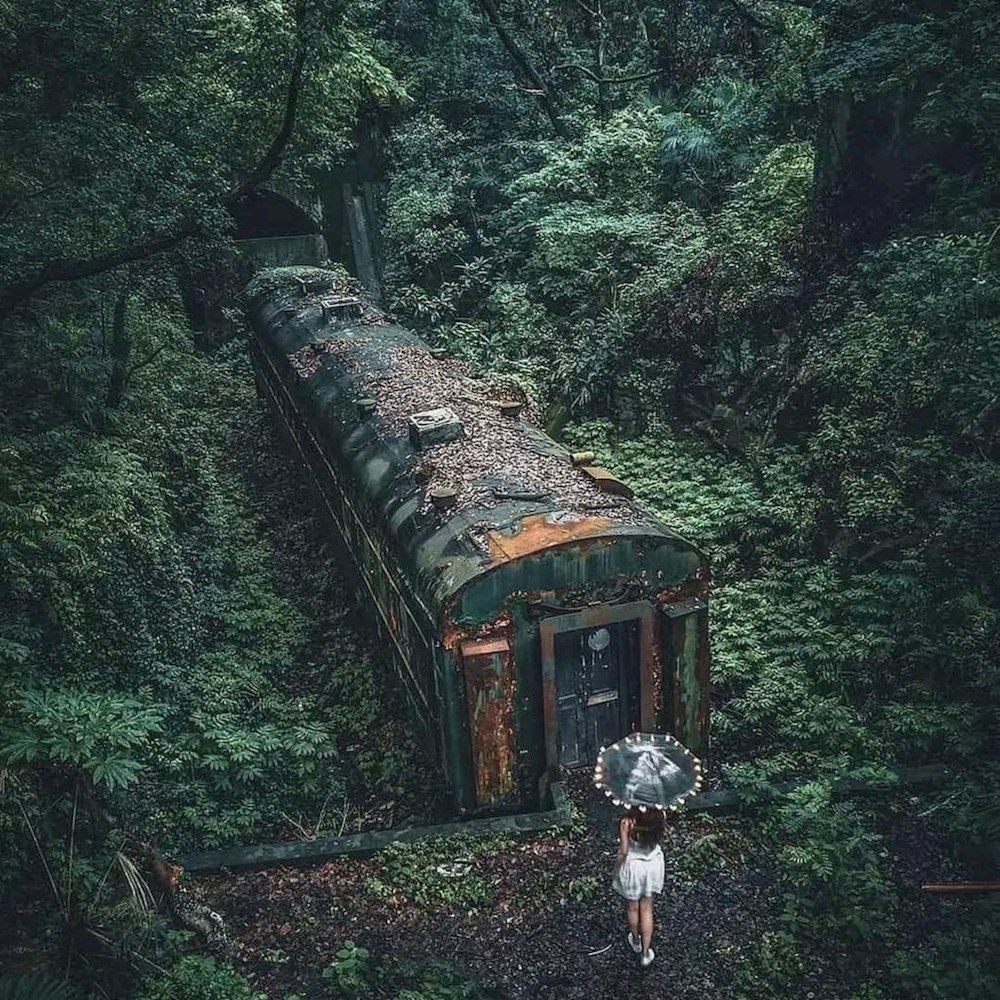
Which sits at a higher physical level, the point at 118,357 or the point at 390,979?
the point at 118,357

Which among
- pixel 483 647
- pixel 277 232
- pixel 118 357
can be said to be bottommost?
pixel 483 647

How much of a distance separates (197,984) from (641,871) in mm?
2998

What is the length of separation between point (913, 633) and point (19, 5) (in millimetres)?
10854

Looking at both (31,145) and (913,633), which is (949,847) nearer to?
(913,633)

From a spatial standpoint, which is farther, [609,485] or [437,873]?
[609,485]

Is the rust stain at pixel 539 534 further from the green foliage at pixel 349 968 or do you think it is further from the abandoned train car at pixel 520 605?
the green foliage at pixel 349 968

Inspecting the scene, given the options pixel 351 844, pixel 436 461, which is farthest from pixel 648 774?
pixel 436 461

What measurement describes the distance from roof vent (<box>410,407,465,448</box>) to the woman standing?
4.50m

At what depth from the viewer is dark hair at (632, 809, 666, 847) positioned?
5805 millimetres

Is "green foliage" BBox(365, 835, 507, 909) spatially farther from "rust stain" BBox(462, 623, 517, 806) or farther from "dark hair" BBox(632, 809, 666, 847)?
"dark hair" BBox(632, 809, 666, 847)

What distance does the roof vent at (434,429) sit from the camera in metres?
9.19

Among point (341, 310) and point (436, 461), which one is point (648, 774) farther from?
point (341, 310)

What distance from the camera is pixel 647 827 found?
5.86 m

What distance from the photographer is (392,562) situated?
845cm
